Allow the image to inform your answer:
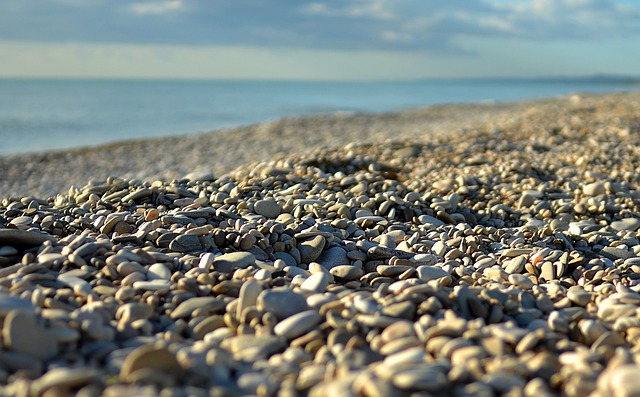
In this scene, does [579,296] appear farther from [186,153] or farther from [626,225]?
[186,153]

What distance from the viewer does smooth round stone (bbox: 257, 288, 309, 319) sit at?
256cm

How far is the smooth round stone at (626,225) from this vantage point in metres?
4.94

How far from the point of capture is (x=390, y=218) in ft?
15.6

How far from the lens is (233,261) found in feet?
10.6

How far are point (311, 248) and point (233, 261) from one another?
1.99ft

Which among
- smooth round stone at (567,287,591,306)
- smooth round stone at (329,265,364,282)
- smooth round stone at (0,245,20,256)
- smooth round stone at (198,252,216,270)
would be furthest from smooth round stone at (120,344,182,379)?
smooth round stone at (567,287,591,306)

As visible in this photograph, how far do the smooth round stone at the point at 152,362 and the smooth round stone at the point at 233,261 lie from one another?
1.11m

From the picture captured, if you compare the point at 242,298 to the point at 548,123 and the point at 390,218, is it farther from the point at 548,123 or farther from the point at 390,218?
the point at 548,123

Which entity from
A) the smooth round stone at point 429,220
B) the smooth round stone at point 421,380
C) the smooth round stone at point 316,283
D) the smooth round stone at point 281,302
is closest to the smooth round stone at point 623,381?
the smooth round stone at point 421,380

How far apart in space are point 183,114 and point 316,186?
79.4 feet

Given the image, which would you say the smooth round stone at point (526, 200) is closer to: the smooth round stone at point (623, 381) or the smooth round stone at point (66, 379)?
the smooth round stone at point (623, 381)

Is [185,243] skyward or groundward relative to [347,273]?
skyward

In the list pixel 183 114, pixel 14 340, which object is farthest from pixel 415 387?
pixel 183 114

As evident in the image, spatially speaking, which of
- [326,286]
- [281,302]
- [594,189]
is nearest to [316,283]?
[326,286]
